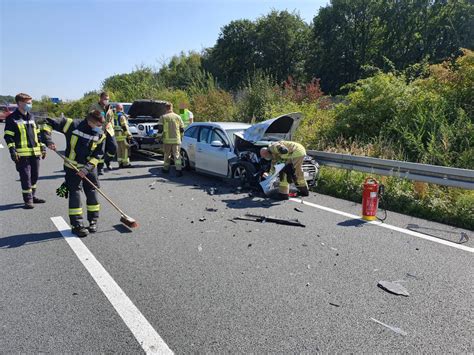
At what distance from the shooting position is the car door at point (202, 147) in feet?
31.8

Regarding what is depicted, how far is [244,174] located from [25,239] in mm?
4641

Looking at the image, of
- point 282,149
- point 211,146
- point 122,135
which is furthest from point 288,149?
point 122,135

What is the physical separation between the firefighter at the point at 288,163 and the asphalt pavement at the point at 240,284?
1.00 metres

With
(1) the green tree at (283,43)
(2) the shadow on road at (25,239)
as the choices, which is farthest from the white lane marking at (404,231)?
(1) the green tree at (283,43)

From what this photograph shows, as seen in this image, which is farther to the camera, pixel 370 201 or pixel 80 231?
pixel 370 201

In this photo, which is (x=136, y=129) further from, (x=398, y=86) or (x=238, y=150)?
(x=398, y=86)

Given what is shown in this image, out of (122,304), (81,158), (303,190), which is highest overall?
(81,158)

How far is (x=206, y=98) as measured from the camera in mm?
18703

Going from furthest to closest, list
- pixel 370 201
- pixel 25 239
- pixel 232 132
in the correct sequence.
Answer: pixel 232 132, pixel 370 201, pixel 25 239

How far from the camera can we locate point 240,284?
386 centimetres

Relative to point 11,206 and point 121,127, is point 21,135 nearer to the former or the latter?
point 11,206

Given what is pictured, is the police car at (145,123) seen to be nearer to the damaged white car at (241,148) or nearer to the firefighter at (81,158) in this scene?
the damaged white car at (241,148)

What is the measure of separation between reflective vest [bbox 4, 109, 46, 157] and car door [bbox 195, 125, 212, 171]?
12.7 feet

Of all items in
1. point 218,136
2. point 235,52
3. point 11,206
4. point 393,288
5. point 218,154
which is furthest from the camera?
point 235,52
